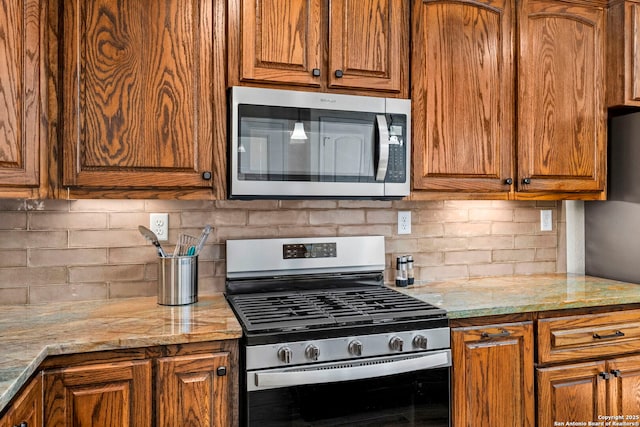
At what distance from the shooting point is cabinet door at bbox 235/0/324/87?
6.01ft

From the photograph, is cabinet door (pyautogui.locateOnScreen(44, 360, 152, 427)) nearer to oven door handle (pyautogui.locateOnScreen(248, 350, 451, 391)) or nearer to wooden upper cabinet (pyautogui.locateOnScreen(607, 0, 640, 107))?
oven door handle (pyautogui.locateOnScreen(248, 350, 451, 391))

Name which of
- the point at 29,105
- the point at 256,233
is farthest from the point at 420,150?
the point at 29,105

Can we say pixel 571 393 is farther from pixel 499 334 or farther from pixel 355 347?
pixel 355 347

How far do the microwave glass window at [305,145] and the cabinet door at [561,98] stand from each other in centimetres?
80

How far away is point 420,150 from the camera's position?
2.07 metres

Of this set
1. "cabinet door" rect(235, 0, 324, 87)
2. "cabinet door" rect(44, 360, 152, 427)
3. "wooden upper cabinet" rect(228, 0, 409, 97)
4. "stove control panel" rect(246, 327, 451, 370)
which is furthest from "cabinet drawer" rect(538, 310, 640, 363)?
"cabinet door" rect(44, 360, 152, 427)

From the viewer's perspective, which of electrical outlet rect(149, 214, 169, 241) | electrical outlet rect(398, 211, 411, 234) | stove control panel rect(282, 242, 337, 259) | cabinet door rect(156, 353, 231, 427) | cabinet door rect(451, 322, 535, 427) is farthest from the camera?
electrical outlet rect(398, 211, 411, 234)

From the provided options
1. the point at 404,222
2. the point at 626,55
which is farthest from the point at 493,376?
the point at 626,55

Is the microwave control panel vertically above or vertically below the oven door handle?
above

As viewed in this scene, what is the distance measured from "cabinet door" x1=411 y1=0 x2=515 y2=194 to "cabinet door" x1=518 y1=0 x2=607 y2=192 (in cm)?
8

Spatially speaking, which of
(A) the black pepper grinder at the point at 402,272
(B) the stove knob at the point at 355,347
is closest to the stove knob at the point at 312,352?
(B) the stove knob at the point at 355,347

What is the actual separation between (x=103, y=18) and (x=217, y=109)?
0.49 metres

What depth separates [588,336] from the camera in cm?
196

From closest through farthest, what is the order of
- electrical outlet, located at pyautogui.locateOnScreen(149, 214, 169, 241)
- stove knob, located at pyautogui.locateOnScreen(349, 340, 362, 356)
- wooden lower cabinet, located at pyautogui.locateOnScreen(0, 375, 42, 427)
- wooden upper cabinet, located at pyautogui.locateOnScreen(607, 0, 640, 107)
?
1. wooden lower cabinet, located at pyautogui.locateOnScreen(0, 375, 42, 427)
2. stove knob, located at pyautogui.locateOnScreen(349, 340, 362, 356)
3. electrical outlet, located at pyautogui.locateOnScreen(149, 214, 169, 241)
4. wooden upper cabinet, located at pyautogui.locateOnScreen(607, 0, 640, 107)
